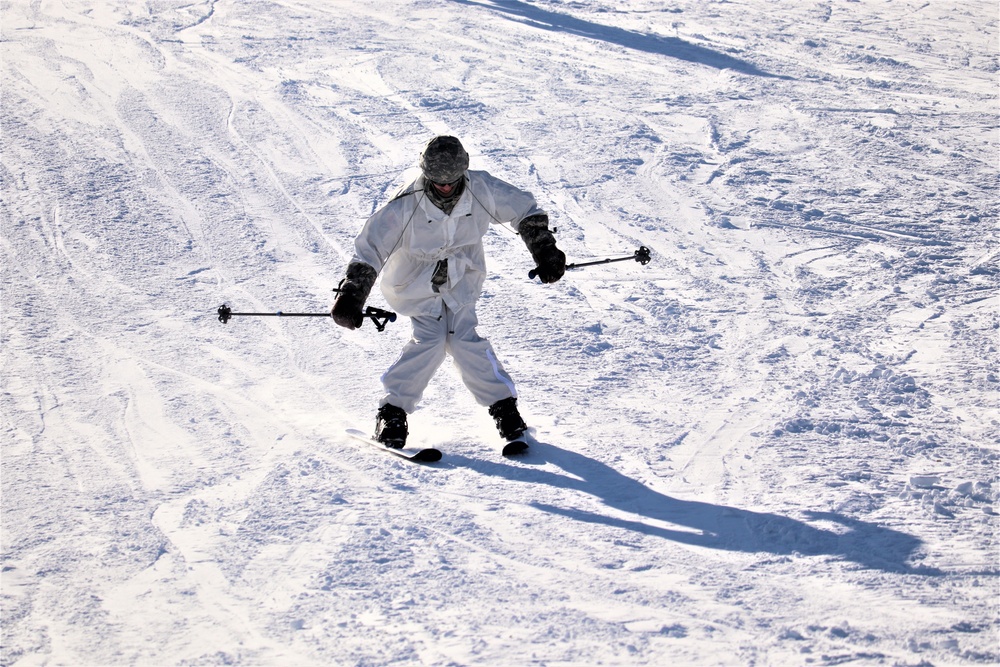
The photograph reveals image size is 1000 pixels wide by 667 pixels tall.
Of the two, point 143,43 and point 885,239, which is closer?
point 885,239

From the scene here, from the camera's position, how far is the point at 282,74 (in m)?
10.5

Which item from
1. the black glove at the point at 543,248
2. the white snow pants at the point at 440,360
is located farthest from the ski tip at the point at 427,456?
the black glove at the point at 543,248

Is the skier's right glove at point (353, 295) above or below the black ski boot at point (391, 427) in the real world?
above

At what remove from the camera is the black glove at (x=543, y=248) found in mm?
4773

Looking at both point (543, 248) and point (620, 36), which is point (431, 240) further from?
point (620, 36)

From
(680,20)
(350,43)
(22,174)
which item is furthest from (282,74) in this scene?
(680,20)

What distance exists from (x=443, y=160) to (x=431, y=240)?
0.39 metres

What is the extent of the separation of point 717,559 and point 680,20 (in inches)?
359

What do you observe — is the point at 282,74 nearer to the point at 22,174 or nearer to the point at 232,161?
the point at 232,161

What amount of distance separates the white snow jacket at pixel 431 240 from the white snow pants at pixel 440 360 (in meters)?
0.07

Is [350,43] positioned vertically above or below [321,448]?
above

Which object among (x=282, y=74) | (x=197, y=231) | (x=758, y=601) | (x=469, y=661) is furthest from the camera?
(x=282, y=74)

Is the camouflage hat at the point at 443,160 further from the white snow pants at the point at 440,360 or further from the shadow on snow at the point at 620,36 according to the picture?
the shadow on snow at the point at 620,36

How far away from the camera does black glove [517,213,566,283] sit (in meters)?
4.77
